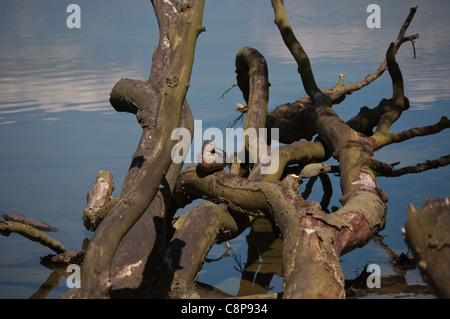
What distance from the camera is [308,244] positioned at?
13.3ft

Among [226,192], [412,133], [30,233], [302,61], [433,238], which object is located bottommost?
[30,233]

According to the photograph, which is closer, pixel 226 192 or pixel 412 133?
pixel 226 192

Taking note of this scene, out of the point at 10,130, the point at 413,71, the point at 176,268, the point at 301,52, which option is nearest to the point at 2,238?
the point at 176,268

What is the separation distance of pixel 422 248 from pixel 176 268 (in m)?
2.16

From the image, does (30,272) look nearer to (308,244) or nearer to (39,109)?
(308,244)

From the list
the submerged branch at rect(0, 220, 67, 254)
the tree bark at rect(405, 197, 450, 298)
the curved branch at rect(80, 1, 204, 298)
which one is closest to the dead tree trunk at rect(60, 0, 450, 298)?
the curved branch at rect(80, 1, 204, 298)

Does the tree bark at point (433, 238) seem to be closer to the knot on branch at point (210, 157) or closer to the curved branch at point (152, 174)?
the curved branch at point (152, 174)

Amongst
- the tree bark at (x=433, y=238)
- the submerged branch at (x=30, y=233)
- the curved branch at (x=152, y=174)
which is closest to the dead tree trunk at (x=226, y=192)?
the curved branch at (x=152, y=174)

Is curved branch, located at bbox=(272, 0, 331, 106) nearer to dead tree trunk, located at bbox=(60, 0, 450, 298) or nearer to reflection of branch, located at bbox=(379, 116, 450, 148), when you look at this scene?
dead tree trunk, located at bbox=(60, 0, 450, 298)

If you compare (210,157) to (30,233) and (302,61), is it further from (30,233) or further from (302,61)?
(302,61)

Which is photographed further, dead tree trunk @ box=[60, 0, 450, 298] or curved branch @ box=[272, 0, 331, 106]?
curved branch @ box=[272, 0, 331, 106]

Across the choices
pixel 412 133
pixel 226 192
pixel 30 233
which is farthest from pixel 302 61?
pixel 30 233

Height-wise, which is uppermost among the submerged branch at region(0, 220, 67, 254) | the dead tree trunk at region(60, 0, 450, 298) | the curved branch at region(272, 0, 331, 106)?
the curved branch at region(272, 0, 331, 106)

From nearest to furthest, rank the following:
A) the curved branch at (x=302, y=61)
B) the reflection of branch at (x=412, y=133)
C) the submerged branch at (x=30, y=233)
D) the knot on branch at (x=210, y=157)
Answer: the knot on branch at (x=210, y=157)
the submerged branch at (x=30, y=233)
the reflection of branch at (x=412, y=133)
the curved branch at (x=302, y=61)
